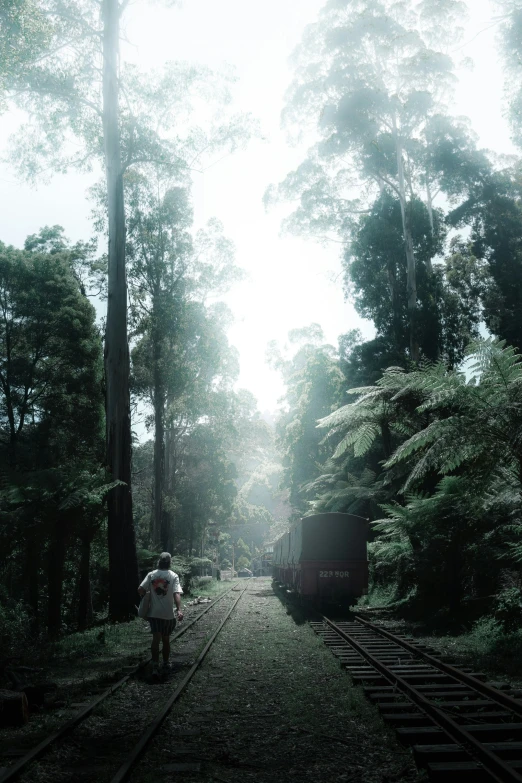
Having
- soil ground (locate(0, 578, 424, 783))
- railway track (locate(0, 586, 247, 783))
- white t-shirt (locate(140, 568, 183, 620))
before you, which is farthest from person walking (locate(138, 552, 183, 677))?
railway track (locate(0, 586, 247, 783))

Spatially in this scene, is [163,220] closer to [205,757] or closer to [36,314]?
[36,314]

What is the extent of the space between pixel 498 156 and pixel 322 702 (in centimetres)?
2966

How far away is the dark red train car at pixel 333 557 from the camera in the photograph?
16.0m

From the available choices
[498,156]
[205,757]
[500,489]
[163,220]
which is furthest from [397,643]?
[498,156]

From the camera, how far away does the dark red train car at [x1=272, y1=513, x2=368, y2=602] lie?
16016 millimetres

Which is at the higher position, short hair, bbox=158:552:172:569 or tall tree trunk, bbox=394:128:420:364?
tall tree trunk, bbox=394:128:420:364

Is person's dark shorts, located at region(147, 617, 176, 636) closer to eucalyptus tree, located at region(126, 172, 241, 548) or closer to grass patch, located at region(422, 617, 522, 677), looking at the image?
grass patch, located at region(422, 617, 522, 677)

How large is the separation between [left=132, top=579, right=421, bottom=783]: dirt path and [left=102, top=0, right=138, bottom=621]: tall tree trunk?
556 cm

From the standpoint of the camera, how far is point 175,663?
8.74 metres

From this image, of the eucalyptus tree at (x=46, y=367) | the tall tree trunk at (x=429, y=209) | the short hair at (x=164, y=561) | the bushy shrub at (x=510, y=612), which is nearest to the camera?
the short hair at (x=164, y=561)

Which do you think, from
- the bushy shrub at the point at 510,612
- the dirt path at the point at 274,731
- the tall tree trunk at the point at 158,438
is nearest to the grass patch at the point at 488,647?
the bushy shrub at the point at 510,612

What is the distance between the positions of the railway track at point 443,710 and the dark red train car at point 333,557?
6.51m

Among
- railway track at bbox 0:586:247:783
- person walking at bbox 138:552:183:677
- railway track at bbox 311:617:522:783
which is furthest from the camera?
person walking at bbox 138:552:183:677

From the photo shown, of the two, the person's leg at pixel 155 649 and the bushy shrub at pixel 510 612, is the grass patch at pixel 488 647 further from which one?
the person's leg at pixel 155 649
